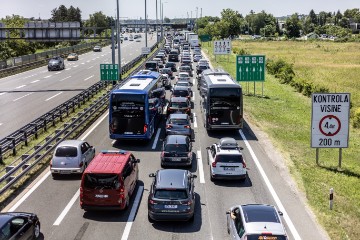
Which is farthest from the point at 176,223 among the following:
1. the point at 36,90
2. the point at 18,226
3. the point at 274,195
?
the point at 36,90

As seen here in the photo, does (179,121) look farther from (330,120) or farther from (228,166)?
(330,120)

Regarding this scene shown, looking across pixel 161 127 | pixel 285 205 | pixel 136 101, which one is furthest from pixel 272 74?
pixel 285 205

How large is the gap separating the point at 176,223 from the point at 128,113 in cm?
1176

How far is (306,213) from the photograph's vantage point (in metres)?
19.2

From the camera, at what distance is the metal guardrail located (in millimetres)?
21672

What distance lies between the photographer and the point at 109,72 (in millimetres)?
49469

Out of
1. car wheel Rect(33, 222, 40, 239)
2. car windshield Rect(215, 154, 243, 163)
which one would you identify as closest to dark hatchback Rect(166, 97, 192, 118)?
car windshield Rect(215, 154, 243, 163)

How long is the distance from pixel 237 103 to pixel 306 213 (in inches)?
535

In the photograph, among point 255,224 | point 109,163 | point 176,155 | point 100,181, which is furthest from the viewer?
point 176,155

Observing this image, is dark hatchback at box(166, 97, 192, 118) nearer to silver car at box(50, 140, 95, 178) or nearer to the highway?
the highway

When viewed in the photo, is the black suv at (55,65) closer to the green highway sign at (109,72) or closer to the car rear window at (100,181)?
the green highway sign at (109,72)

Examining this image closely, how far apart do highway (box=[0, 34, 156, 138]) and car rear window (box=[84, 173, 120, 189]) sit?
15561mm

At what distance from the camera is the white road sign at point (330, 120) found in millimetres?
25359

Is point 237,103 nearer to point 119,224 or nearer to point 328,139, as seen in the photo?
point 328,139
